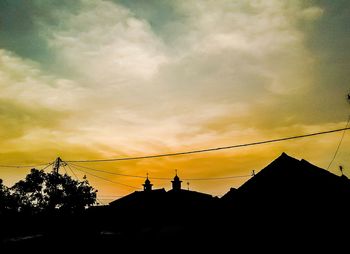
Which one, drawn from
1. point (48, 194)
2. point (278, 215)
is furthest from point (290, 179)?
point (48, 194)

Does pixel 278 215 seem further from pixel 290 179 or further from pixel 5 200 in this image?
pixel 5 200

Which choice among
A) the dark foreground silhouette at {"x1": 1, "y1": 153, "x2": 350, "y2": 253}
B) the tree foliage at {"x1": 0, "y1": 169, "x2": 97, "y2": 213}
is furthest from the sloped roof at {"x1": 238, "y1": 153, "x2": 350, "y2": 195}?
the tree foliage at {"x1": 0, "y1": 169, "x2": 97, "y2": 213}

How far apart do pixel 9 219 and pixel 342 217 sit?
3079 centimetres

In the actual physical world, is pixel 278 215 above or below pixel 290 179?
below

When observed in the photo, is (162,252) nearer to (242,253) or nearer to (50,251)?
(242,253)

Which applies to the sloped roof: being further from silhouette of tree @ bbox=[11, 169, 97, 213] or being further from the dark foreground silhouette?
silhouette of tree @ bbox=[11, 169, 97, 213]

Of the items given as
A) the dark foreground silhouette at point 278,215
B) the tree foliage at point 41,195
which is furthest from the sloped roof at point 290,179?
the tree foliage at point 41,195

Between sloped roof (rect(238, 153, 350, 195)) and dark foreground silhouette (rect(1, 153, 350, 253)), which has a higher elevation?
sloped roof (rect(238, 153, 350, 195))

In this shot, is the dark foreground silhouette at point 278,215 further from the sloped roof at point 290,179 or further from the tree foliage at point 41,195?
the tree foliage at point 41,195

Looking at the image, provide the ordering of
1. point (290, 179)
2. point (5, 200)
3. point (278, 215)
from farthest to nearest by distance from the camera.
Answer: point (5, 200), point (290, 179), point (278, 215)

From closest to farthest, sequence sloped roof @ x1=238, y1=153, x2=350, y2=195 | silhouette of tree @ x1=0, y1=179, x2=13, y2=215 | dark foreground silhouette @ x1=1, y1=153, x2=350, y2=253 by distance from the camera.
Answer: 1. dark foreground silhouette @ x1=1, y1=153, x2=350, y2=253
2. sloped roof @ x1=238, y1=153, x2=350, y2=195
3. silhouette of tree @ x1=0, y1=179, x2=13, y2=215

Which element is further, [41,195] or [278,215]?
[41,195]

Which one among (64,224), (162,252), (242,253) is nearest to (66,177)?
(64,224)

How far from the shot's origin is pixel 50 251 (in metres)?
21.3
